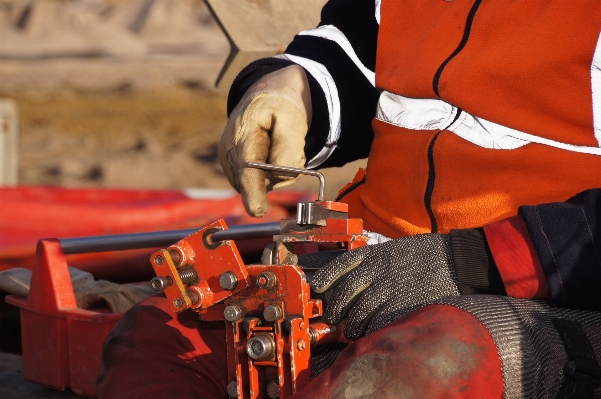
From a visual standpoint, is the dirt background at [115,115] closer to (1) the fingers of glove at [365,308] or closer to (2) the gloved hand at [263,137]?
(2) the gloved hand at [263,137]

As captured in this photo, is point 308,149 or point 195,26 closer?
point 308,149

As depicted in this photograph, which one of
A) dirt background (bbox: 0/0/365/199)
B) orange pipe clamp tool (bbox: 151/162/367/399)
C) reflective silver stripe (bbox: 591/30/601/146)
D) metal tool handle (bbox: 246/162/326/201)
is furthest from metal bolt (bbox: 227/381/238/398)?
dirt background (bbox: 0/0/365/199)

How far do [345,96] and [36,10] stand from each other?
9.73 meters

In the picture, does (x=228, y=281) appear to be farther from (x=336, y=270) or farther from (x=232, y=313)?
(x=336, y=270)

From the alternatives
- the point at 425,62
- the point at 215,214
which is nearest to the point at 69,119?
the point at 215,214

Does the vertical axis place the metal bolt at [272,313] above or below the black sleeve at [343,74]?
below

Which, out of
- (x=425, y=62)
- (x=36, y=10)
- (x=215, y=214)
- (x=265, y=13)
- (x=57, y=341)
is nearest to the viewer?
(x=425, y=62)

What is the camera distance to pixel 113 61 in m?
9.08

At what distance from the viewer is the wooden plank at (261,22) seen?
2547 millimetres

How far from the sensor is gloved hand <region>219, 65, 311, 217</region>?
1604mm

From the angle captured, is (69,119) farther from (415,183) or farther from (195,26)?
(415,183)

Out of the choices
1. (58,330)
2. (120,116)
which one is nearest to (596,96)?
(58,330)

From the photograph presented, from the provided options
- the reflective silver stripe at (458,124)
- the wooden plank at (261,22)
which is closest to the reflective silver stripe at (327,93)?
the reflective silver stripe at (458,124)

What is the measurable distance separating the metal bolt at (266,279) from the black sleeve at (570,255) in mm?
377
